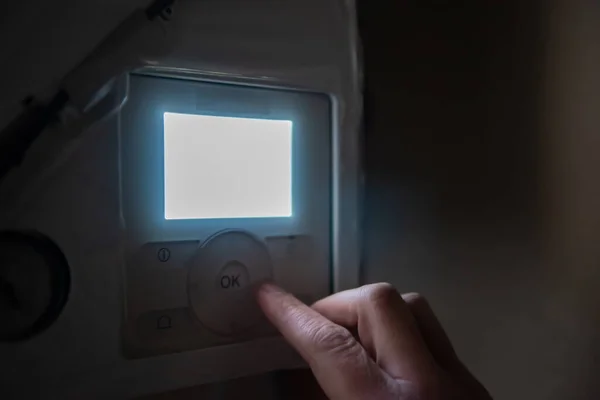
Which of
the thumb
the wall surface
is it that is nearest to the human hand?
the thumb

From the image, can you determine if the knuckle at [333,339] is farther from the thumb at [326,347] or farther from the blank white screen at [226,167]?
the blank white screen at [226,167]

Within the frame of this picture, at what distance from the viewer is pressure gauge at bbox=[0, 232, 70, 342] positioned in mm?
328

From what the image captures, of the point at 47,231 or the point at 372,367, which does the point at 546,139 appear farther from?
the point at 47,231

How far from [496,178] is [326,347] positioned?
0.99 feet

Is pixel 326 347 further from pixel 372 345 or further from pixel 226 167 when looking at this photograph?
pixel 226 167

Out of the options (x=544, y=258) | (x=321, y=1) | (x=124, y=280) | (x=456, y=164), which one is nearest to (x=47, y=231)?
(x=124, y=280)

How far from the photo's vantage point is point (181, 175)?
38cm

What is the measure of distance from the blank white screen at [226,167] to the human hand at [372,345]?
0.23ft

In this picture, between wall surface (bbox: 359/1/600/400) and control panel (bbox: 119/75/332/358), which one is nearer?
control panel (bbox: 119/75/332/358)

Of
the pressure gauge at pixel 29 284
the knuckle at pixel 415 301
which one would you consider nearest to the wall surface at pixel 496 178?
the knuckle at pixel 415 301

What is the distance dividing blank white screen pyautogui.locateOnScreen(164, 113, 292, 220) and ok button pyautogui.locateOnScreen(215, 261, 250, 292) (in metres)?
0.04

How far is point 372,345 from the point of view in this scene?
0.40 metres

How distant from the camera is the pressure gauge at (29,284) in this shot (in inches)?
12.9

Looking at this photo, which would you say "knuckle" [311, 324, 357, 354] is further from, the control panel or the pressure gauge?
the pressure gauge
